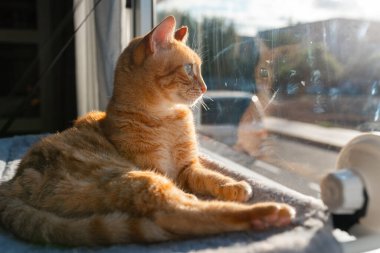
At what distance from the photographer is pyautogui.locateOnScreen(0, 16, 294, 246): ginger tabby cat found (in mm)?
789

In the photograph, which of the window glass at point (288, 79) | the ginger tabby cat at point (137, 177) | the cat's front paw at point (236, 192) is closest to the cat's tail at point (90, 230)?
the ginger tabby cat at point (137, 177)

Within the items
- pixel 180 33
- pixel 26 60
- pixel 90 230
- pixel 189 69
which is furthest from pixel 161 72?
pixel 26 60

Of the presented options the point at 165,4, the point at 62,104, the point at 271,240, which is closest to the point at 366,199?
the point at 271,240

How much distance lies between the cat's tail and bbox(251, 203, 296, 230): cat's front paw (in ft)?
0.57

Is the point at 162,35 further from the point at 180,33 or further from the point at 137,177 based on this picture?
the point at 137,177

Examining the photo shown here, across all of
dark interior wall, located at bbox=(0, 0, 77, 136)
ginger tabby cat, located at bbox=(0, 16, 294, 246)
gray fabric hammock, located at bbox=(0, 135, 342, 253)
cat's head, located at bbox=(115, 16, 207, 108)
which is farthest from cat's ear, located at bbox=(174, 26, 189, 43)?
dark interior wall, located at bbox=(0, 0, 77, 136)

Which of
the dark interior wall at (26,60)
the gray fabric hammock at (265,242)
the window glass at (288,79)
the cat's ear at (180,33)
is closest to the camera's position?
the gray fabric hammock at (265,242)

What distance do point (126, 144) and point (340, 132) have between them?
0.61 metres

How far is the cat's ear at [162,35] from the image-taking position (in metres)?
1.27

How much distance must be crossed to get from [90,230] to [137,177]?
17 cm

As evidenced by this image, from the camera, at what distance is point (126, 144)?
121cm

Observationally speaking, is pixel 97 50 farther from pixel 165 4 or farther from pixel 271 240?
pixel 271 240

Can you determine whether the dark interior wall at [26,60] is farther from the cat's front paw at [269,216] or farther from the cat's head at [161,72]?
the cat's front paw at [269,216]

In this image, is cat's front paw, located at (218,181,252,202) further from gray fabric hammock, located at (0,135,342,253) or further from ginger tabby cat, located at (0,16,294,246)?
gray fabric hammock, located at (0,135,342,253)
